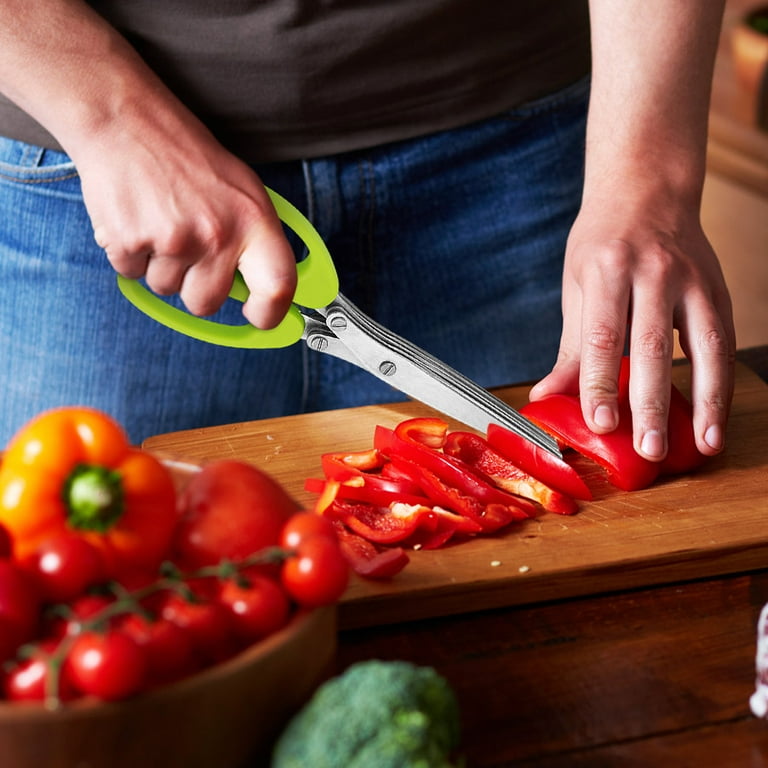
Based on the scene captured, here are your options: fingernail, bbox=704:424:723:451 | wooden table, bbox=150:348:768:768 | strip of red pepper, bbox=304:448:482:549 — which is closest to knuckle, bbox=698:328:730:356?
fingernail, bbox=704:424:723:451

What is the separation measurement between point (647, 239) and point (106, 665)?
3.59ft

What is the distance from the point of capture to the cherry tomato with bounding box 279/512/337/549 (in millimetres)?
894

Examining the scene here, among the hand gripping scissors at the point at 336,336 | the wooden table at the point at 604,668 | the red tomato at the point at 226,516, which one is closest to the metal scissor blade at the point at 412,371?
the hand gripping scissors at the point at 336,336

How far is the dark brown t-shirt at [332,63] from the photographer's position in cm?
160

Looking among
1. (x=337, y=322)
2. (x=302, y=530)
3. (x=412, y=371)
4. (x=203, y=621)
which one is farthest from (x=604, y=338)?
(x=203, y=621)

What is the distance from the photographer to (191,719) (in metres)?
0.81

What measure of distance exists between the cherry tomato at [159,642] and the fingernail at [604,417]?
2.80ft

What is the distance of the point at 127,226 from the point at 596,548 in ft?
2.47

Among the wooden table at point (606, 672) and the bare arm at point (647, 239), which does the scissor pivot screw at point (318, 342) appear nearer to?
the bare arm at point (647, 239)

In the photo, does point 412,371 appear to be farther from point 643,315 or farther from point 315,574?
point 315,574

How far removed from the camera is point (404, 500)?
145 cm

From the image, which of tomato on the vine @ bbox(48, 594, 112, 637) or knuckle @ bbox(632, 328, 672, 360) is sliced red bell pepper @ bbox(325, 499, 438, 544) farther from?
tomato on the vine @ bbox(48, 594, 112, 637)

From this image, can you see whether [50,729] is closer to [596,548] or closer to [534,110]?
[596,548]

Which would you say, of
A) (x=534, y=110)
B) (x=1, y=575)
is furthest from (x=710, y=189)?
(x=1, y=575)
